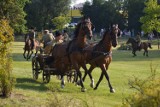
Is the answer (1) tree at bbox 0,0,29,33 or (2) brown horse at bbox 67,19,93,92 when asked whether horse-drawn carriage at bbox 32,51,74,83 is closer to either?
(2) brown horse at bbox 67,19,93,92

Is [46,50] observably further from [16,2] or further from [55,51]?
[16,2]

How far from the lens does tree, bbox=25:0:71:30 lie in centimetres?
8062

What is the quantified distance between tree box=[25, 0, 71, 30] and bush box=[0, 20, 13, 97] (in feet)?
225

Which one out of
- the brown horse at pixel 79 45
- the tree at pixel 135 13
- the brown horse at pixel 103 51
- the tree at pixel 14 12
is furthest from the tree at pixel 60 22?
the brown horse at pixel 79 45

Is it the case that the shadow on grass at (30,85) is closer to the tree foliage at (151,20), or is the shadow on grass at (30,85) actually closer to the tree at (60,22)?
the tree foliage at (151,20)

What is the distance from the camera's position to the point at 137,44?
43.6m

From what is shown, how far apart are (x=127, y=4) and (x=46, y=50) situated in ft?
250

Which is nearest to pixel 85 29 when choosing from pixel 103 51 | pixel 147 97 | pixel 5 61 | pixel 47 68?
pixel 103 51

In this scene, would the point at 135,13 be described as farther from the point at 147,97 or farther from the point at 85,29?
the point at 147,97

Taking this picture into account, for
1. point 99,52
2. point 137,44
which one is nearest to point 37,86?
point 99,52

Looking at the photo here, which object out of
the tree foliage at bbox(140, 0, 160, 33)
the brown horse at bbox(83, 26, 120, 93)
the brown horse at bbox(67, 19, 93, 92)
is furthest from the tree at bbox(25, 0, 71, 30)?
the brown horse at bbox(67, 19, 93, 92)

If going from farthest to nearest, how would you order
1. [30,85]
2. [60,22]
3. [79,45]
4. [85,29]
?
1. [60,22]
2. [30,85]
3. [79,45]
4. [85,29]

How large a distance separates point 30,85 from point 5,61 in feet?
14.0

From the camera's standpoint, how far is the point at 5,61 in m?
11.9
